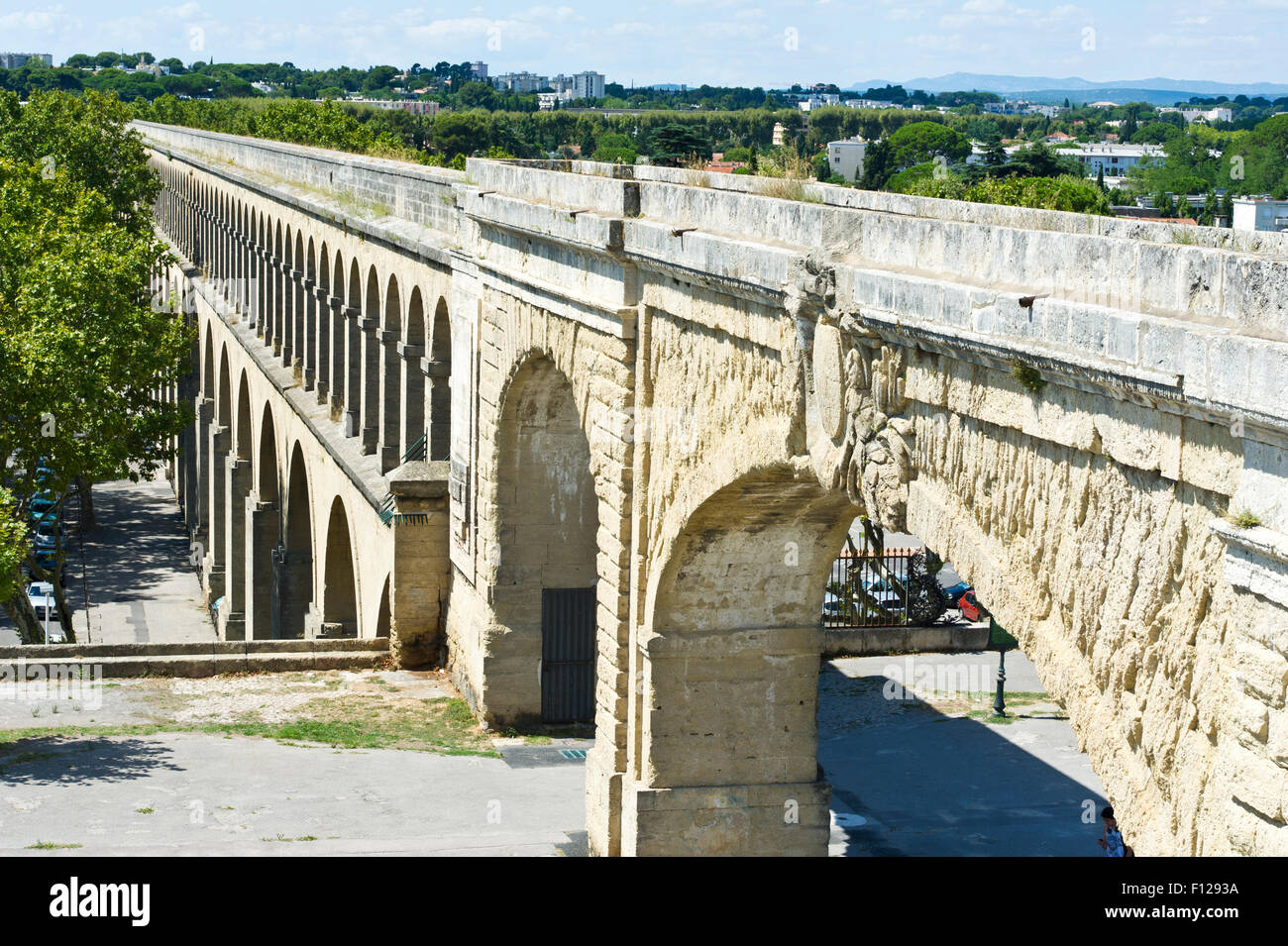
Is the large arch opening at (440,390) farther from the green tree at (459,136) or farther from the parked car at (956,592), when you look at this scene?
the green tree at (459,136)

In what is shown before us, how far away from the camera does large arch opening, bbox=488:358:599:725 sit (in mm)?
16281

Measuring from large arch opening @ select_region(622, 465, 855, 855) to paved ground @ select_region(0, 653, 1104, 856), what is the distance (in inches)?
44.8

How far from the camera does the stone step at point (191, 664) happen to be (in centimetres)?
1781

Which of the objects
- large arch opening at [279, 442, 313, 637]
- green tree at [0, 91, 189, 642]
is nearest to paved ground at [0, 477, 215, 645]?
large arch opening at [279, 442, 313, 637]

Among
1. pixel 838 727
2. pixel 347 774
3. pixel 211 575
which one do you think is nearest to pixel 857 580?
pixel 838 727

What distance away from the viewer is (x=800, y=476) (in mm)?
9695

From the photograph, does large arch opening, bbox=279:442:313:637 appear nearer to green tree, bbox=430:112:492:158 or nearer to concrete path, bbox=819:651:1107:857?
concrete path, bbox=819:651:1107:857

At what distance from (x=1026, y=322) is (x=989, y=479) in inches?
38.2

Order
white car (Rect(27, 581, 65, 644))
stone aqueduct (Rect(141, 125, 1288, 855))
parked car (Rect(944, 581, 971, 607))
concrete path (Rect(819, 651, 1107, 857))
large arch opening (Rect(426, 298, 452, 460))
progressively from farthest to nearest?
white car (Rect(27, 581, 65, 644)) → parked car (Rect(944, 581, 971, 607)) → large arch opening (Rect(426, 298, 452, 460)) → concrete path (Rect(819, 651, 1107, 857)) → stone aqueduct (Rect(141, 125, 1288, 855))

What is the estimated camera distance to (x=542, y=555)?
54.2 ft

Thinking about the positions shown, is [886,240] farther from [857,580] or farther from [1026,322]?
[857,580]

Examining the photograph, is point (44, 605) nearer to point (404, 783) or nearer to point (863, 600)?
point (863, 600)

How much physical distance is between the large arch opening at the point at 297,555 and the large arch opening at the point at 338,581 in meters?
2.90

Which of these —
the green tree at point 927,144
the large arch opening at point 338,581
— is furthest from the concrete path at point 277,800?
the green tree at point 927,144
